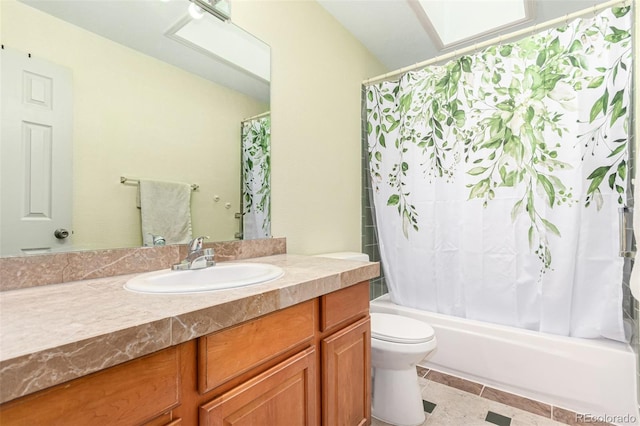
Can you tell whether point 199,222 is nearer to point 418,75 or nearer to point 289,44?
point 289,44

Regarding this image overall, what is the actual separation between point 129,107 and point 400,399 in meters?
1.73

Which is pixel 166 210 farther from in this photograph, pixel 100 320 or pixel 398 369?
pixel 398 369

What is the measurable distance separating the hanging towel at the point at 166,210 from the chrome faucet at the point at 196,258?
0.32 feet

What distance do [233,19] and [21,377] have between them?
1.54 meters

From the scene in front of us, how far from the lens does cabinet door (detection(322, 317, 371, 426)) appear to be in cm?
102

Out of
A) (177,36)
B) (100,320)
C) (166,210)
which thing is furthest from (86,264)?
(177,36)

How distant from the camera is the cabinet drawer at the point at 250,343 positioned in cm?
68

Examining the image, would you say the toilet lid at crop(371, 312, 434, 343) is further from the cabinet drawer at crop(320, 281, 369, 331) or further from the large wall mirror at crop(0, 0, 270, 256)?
the large wall mirror at crop(0, 0, 270, 256)

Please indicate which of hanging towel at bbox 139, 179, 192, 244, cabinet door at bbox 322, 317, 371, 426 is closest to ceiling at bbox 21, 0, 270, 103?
hanging towel at bbox 139, 179, 192, 244

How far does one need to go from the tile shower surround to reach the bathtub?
4.83 feet

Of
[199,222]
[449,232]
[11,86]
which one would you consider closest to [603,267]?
[449,232]

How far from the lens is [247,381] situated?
2.52 ft

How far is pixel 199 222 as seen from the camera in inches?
52.1

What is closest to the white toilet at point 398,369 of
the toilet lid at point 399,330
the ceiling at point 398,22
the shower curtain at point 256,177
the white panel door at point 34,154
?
the toilet lid at point 399,330
